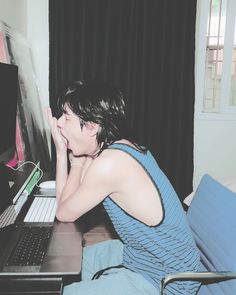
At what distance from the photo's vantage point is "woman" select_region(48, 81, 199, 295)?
1135 millimetres

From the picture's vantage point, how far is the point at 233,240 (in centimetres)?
119

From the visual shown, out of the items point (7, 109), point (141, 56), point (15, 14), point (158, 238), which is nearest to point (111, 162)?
point (158, 238)

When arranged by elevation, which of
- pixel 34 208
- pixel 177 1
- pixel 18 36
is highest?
pixel 177 1

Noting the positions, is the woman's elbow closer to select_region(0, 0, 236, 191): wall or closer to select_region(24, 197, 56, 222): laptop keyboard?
select_region(24, 197, 56, 222): laptop keyboard

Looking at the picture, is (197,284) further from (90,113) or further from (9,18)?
(9,18)

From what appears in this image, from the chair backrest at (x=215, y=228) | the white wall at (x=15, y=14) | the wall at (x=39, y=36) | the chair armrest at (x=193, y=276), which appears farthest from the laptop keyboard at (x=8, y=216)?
the wall at (x=39, y=36)

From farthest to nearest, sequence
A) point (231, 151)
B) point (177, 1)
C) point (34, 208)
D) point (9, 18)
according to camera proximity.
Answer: point (231, 151) → point (177, 1) → point (9, 18) → point (34, 208)

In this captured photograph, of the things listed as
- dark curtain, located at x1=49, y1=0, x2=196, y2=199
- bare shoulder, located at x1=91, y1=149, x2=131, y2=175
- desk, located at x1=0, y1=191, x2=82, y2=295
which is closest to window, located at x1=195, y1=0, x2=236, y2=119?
dark curtain, located at x1=49, y1=0, x2=196, y2=199

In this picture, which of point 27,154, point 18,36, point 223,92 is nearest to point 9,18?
point 18,36

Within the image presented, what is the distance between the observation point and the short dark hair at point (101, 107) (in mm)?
1183

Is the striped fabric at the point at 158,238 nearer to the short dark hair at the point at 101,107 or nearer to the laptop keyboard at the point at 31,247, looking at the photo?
the short dark hair at the point at 101,107

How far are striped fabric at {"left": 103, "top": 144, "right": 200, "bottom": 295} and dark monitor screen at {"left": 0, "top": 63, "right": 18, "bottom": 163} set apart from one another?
0.61 m

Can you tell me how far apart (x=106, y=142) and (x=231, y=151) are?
8.90ft

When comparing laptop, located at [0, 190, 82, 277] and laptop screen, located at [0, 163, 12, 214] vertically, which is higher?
laptop screen, located at [0, 163, 12, 214]
